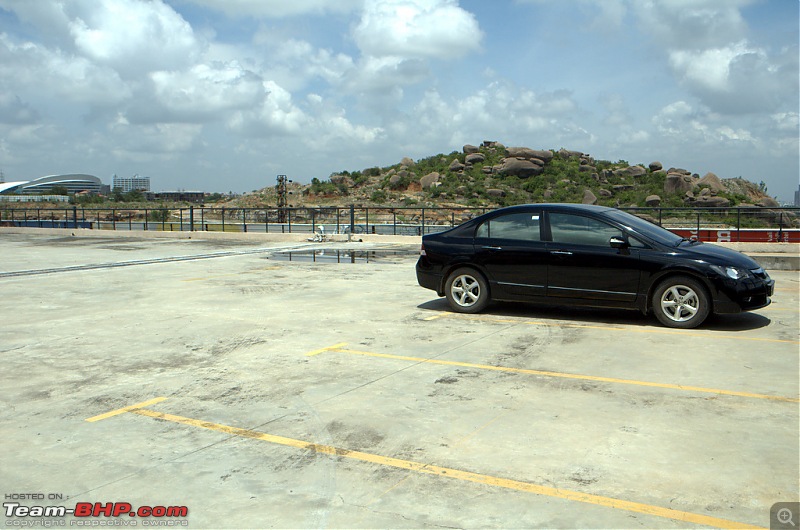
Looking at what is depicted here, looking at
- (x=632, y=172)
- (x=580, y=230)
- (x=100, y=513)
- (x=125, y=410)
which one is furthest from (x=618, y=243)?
(x=632, y=172)

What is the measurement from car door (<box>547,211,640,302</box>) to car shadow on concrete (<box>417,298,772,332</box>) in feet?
1.59

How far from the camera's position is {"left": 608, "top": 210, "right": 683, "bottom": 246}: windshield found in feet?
32.7

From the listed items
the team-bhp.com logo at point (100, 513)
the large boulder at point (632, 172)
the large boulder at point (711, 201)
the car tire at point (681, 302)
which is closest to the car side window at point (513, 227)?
the car tire at point (681, 302)

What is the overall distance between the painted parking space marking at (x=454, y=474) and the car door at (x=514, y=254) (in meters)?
5.86

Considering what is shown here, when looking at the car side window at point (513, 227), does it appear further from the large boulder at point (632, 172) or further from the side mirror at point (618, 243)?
the large boulder at point (632, 172)

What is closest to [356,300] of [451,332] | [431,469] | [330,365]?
[451,332]

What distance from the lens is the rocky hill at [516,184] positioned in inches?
3467

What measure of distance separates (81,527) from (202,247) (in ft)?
73.6

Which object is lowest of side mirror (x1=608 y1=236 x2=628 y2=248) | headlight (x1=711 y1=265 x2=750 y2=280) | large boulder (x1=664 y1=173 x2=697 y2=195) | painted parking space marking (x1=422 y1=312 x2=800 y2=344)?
painted parking space marking (x1=422 y1=312 x2=800 y2=344)

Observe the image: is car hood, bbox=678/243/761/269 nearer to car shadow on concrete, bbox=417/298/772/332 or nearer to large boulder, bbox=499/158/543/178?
car shadow on concrete, bbox=417/298/772/332

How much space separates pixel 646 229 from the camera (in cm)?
1018

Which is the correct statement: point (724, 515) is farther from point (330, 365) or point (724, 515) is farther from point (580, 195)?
point (580, 195)

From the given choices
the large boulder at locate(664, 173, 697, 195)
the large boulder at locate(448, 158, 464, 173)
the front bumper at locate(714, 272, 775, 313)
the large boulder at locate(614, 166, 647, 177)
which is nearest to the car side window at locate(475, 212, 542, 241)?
the front bumper at locate(714, 272, 775, 313)

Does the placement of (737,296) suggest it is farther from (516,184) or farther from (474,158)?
(474,158)
